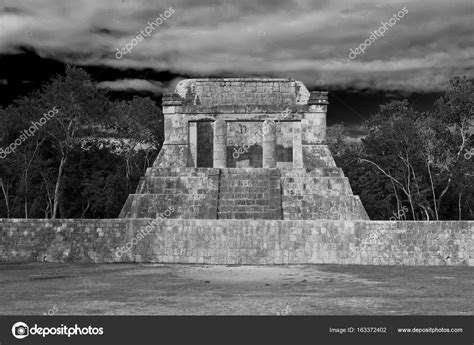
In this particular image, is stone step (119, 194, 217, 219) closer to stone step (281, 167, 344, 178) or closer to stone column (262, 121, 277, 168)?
stone step (281, 167, 344, 178)

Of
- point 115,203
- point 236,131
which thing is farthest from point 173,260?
point 115,203

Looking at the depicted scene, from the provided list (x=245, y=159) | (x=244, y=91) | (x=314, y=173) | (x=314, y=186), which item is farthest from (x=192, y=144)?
(x=314, y=186)

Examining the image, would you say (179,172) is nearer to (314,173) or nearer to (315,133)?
(314,173)

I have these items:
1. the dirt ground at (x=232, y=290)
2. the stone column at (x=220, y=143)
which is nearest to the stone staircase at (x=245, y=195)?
the stone column at (x=220, y=143)

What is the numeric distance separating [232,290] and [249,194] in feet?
28.1

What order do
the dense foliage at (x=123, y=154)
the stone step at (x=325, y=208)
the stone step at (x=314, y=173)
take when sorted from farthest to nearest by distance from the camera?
the dense foliage at (x=123, y=154) < the stone step at (x=314, y=173) < the stone step at (x=325, y=208)

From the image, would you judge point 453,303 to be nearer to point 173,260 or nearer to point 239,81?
point 173,260

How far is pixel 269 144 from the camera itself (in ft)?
71.3

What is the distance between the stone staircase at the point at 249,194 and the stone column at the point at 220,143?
2.14 meters

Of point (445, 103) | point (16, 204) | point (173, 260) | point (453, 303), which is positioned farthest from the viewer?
point (16, 204)

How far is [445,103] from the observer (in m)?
28.6

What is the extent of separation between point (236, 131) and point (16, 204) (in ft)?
53.0

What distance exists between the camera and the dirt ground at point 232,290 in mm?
8156

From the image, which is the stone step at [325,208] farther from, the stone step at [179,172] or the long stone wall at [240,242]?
the long stone wall at [240,242]
